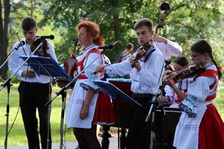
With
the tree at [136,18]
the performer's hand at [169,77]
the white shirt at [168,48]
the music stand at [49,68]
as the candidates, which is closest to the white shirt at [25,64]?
the music stand at [49,68]

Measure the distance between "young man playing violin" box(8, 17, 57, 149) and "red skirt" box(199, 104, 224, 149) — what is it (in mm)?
2340

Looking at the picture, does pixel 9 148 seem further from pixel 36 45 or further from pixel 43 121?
pixel 36 45

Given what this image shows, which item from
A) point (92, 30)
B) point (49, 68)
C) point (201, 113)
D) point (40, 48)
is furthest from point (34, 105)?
point (201, 113)

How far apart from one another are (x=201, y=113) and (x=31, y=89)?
257 centimetres

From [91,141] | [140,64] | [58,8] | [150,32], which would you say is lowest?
[91,141]

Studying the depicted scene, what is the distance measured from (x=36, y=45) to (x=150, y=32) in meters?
1.57

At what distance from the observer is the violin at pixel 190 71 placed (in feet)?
16.6

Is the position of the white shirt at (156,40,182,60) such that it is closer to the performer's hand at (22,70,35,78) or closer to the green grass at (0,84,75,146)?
the performer's hand at (22,70,35,78)

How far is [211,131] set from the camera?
17.1ft

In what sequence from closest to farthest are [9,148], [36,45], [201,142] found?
[201,142] < [36,45] < [9,148]

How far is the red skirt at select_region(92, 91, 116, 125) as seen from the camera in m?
6.05

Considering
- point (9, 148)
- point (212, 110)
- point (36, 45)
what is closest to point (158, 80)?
point (212, 110)

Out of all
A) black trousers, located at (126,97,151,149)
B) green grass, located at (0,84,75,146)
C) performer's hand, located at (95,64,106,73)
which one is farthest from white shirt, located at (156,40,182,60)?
green grass, located at (0,84,75,146)

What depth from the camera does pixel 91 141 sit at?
6.02m
